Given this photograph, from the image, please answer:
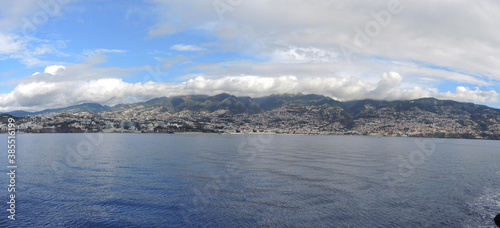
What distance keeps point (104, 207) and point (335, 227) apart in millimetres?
24014

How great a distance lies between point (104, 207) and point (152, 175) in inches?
615

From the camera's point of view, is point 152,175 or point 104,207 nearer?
point 104,207

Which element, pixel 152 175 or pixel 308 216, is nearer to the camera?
pixel 308 216

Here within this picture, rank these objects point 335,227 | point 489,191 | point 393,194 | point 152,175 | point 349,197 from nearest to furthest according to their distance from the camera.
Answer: point 335,227 < point 349,197 < point 393,194 < point 489,191 < point 152,175

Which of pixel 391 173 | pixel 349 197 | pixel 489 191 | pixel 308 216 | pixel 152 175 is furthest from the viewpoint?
pixel 391 173

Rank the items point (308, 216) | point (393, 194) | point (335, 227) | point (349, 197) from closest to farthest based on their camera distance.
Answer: point (335, 227) → point (308, 216) → point (349, 197) → point (393, 194)

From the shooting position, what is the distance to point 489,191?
39.5m

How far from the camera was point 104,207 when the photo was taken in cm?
2802

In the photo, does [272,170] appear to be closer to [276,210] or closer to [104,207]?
[276,210]

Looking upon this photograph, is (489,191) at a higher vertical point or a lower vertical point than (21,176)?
lower

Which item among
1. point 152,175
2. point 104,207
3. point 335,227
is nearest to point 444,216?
point 335,227

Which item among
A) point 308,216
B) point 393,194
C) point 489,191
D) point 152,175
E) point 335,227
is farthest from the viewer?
point 152,175

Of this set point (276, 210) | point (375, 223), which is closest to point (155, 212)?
point (276, 210)

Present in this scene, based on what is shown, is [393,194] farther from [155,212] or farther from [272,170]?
[155,212]
